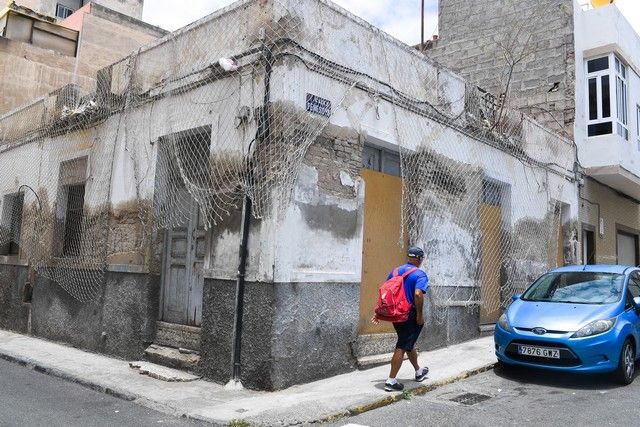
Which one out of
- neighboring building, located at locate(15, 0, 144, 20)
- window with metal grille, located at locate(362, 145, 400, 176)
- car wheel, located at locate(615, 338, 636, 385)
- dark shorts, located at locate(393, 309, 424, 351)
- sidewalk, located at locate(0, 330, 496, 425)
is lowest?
sidewalk, located at locate(0, 330, 496, 425)

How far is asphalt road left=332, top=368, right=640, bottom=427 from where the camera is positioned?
520 cm

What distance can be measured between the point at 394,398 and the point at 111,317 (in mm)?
4830

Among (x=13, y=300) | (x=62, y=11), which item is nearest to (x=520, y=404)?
(x=13, y=300)

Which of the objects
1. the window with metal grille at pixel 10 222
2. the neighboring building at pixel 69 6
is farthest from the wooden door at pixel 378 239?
the neighboring building at pixel 69 6

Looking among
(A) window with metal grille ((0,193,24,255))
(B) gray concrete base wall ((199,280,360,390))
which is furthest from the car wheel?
(A) window with metal grille ((0,193,24,255))

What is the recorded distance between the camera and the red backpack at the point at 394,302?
19.8 ft

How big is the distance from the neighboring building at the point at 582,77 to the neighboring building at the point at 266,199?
2.88m

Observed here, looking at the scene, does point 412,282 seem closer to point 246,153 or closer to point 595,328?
point 595,328

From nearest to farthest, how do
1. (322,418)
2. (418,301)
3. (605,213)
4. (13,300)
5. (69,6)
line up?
(322,418) < (418,301) < (13,300) < (605,213) < (69,6)

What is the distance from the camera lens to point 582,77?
539 inches

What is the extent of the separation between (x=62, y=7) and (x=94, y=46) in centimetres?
1126

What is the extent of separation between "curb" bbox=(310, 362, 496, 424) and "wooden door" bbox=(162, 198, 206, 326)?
3.05m

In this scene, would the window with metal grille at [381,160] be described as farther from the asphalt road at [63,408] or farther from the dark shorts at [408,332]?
the asphalt road at [63,408]

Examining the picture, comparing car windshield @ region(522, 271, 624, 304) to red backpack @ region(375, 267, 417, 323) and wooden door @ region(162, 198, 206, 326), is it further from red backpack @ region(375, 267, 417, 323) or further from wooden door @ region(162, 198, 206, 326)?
wooden door @ region(162, 198, 206, 326)
